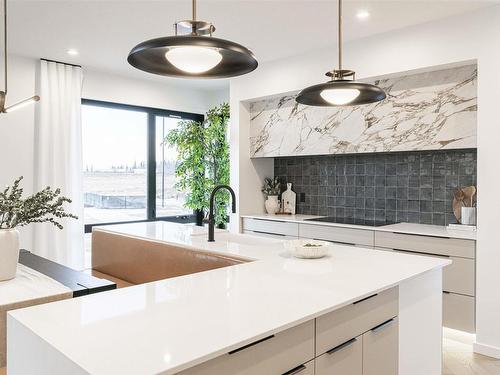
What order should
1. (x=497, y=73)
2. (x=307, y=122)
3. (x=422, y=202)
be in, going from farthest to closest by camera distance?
(x=307, y=122), (x=422, y=202), (x=497, y=73)

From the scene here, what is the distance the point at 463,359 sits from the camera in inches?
120

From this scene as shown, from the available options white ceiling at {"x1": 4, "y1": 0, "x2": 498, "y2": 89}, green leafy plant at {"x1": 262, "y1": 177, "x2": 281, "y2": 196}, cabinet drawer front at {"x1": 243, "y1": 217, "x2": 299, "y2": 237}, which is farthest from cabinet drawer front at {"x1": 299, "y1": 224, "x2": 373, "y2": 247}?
white ceiling at {"x1": 4, "y1": 0, "x2": 498, "y2": 89}

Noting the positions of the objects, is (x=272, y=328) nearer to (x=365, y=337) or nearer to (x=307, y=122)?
(x=365, y=337)

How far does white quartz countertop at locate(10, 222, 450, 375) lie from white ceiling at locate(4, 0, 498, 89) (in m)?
2.05

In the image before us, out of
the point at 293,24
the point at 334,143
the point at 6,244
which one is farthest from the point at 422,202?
the point at 6,244

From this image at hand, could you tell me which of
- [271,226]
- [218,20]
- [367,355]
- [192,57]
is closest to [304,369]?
[367,355]

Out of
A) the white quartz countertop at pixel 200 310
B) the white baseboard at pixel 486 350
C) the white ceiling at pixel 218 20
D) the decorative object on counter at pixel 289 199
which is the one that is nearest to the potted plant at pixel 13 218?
the white quartz countertop at pixel 200 310

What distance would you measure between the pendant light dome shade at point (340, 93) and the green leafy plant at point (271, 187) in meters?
3.04

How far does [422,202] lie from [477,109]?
1132 mm

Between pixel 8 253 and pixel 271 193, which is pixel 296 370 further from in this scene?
pixel 271 193

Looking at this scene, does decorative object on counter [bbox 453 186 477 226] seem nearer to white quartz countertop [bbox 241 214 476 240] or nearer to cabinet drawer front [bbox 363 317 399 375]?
white quartz countertop [bbox 241 214 476 240]

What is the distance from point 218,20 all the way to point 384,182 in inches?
91.4

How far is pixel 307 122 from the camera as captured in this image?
4422 mm

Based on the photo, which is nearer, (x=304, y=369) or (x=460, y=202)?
(x=304, y=369)
